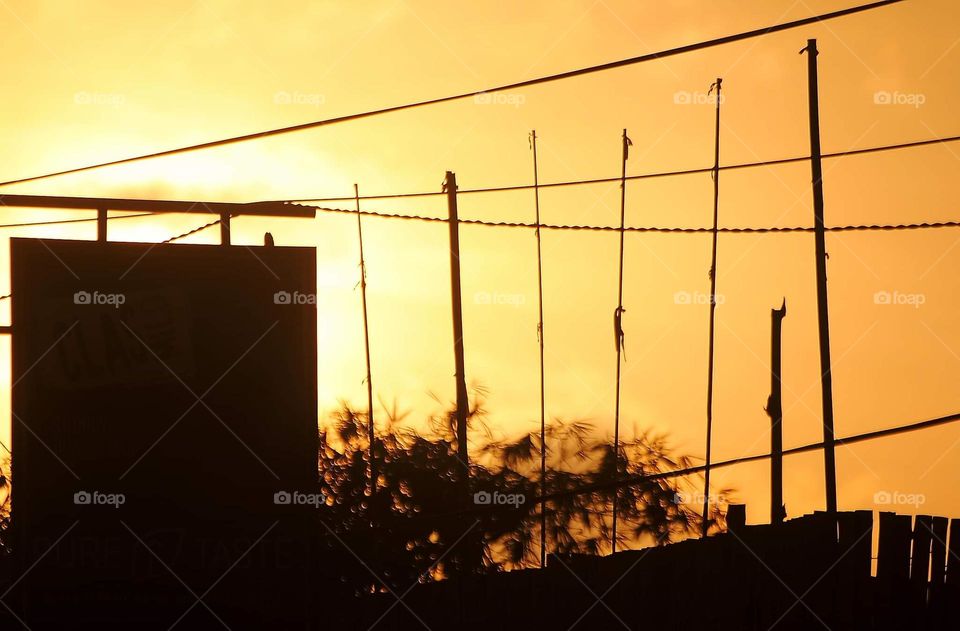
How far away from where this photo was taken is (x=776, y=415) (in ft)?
68.7

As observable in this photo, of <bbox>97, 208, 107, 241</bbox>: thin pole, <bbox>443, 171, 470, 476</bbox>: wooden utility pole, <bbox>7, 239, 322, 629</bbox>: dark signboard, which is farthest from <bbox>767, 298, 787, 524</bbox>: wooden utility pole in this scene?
<bbox>97, 208, 107, 241</bbox>: thin pole

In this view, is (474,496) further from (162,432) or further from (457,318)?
(162,432)

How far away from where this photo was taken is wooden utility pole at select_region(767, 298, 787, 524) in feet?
68.8

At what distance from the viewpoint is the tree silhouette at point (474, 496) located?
34.6 meters

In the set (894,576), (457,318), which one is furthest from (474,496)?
(894,576)

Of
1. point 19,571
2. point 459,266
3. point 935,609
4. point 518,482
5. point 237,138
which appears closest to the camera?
point 19,571

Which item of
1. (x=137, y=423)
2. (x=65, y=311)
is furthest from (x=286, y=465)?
(x=65, y=311)

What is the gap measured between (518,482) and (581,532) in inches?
137

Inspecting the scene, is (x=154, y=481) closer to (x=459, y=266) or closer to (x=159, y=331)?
(x=159, y=331)

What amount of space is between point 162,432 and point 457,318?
47.6 ft

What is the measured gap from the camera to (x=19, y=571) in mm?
9594

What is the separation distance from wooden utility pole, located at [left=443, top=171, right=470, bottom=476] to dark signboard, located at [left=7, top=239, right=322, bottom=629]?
41.5ft

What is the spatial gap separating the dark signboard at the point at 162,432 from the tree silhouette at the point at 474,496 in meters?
20.9

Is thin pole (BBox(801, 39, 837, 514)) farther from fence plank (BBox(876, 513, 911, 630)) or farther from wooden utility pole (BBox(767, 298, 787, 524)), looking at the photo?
fence plank (BBox(876, 513, 911, 630))
